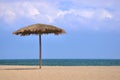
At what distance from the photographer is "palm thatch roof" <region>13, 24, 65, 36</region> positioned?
19784 millimetres

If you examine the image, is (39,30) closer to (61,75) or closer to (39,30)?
(39,30)

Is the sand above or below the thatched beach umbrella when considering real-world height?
below

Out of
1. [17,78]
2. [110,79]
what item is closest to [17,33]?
[17,78]

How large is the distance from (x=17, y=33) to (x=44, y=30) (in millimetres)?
1552

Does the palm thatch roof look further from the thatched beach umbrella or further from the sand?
the sand

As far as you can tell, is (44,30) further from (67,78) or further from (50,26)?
(67,78)

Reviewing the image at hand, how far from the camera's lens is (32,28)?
1981 centimetres

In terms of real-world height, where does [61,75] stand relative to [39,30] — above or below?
below

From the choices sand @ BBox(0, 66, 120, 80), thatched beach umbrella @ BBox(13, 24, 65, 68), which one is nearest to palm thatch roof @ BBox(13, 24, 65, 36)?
thatched beach umbrella @ BBox(13, 24, 65, 68)

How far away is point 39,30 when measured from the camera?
65.0 feet

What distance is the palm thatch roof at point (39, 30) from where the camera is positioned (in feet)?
64.9

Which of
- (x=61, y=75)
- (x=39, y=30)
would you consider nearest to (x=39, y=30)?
(x=39, y=30)

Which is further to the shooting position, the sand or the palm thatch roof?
the palm thatch roof

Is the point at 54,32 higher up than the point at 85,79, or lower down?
higher up
